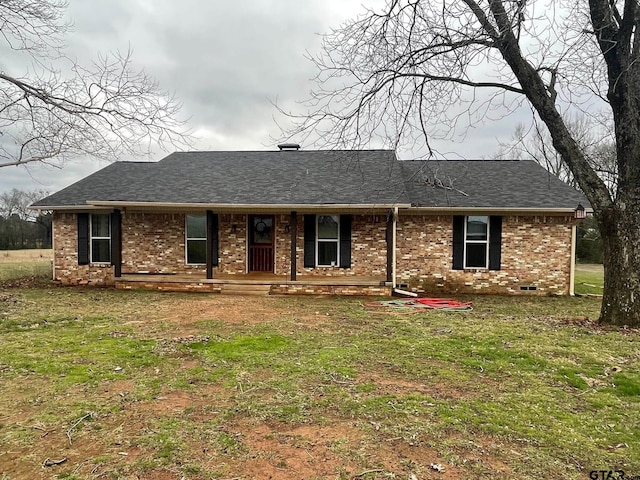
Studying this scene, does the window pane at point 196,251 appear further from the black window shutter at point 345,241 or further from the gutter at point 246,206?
the black window shutter at point 345,241

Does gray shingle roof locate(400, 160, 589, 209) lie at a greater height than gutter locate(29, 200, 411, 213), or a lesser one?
greater

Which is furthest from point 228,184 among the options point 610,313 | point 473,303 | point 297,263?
point 610,313

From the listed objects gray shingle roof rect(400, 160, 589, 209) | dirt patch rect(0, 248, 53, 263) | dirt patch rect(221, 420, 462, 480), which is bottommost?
dirt patch rect(0, 248, 53, 263)

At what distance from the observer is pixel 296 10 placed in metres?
6.70

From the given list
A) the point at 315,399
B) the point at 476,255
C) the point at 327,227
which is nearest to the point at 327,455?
the point at 315,399

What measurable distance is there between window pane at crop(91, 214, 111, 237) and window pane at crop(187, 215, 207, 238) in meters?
2.47

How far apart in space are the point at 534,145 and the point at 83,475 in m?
32.5

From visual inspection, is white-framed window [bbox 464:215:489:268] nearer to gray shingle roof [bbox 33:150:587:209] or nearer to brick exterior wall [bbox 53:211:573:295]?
brick exterior wall [bbox 53:211:573:295]

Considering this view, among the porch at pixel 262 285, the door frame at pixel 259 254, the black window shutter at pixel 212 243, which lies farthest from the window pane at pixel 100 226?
the door frame at pixel 259 254

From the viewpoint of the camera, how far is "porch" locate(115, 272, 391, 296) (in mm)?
10711

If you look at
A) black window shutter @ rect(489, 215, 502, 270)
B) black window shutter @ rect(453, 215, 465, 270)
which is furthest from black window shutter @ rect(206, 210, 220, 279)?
black window shutter @ rect(489, 215, 502, 270)

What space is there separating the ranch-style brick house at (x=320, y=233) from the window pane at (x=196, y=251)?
0.10ft

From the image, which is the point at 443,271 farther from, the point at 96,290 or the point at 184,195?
the point at 96,290

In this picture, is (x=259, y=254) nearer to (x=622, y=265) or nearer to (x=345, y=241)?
(x=345, y=241)
